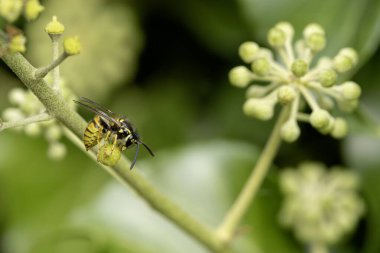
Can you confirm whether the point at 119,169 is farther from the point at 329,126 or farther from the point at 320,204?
the point at 320,204

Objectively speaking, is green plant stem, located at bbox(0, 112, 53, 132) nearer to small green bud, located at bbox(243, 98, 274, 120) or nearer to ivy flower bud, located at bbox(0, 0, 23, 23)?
ivy flower bud, located at bbox(0, 0, 23, 23)

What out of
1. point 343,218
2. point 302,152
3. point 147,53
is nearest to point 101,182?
point 147,53

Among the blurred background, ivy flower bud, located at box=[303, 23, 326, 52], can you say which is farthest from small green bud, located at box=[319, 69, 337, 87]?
the blurred background

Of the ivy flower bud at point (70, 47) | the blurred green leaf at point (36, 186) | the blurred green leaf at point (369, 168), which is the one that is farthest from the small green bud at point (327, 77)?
the blurred green leaf at point (36, 186)

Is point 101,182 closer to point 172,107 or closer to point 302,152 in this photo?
point 172,107

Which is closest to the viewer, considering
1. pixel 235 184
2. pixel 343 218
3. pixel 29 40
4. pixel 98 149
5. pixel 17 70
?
pixel 17 70

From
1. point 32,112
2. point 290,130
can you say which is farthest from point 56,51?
point 290,130
